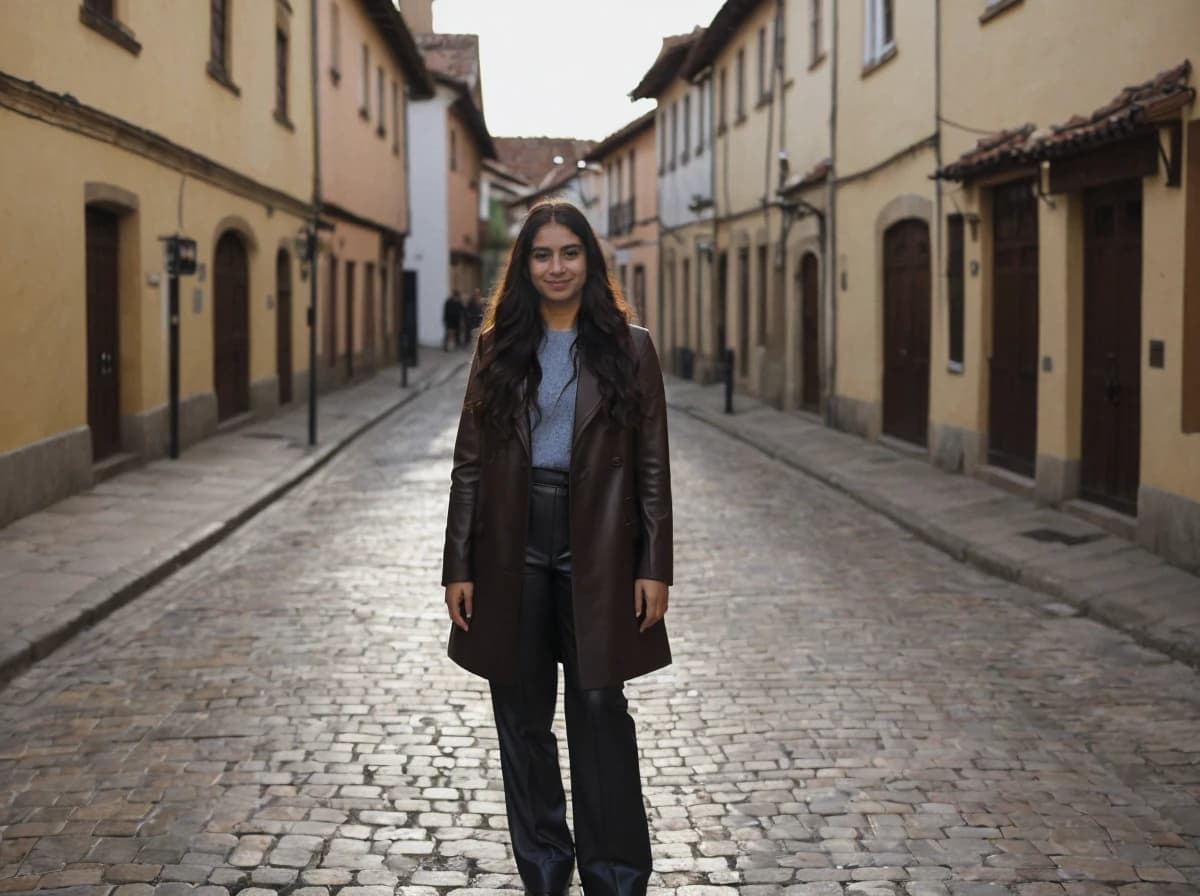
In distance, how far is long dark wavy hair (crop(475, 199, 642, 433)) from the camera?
13.5ft

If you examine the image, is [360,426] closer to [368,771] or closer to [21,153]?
[21,153]

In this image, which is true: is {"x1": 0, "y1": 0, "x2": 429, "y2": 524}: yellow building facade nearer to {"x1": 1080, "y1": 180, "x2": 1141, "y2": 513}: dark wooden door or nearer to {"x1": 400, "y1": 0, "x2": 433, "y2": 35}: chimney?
{"x1": 1080, "y1": 180, "x2": 1141, "y2": 513}: dark wooden door

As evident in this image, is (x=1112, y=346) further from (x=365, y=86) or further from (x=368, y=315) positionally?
(x=368, y=315)

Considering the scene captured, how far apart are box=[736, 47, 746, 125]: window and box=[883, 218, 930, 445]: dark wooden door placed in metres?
10.2

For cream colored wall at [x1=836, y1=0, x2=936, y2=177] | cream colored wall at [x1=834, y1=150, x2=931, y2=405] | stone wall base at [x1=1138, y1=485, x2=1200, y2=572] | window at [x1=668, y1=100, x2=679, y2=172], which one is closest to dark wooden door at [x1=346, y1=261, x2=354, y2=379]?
window at [x1=668, y1=100, x2=679, y2=172]

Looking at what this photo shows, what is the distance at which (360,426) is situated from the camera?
68.2 ft

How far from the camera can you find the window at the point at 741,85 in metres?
27.5

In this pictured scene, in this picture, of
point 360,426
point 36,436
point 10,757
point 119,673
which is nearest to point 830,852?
point 10,757

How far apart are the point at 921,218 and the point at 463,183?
38.2 meters

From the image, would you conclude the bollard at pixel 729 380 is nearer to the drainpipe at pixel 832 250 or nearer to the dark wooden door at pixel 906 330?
the drainpipe at pixel 832 250

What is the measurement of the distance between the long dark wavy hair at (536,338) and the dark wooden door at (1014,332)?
371 inches

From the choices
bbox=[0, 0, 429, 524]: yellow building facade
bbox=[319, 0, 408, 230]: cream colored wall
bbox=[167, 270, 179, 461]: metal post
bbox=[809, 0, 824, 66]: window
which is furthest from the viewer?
bbox=[319, 0, 408, 230]: cream colored wall

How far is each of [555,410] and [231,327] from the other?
16092mm

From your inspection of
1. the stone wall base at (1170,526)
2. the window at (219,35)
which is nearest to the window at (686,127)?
the window at (219,35)
